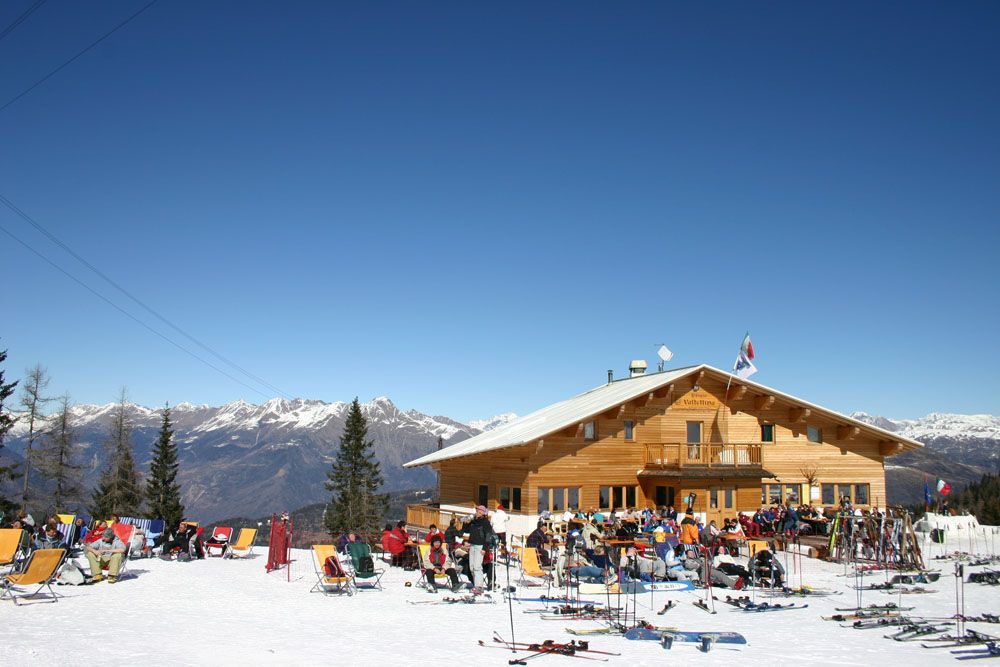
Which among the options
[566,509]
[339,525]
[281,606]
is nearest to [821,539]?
[566,509]

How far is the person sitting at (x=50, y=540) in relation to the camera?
714 inches

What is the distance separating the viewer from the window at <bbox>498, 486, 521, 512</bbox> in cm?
2965

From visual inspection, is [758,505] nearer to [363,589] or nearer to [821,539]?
[821,539]

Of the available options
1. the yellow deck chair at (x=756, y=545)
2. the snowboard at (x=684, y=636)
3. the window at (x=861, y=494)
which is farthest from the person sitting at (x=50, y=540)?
the window at (x=861, y=494)

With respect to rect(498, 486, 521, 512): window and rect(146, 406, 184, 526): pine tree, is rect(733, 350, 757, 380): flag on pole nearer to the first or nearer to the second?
rect(498, 486, 521, 512): window

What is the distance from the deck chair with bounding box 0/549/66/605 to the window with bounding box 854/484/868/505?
98.4 feet

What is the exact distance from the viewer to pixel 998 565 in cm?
2225

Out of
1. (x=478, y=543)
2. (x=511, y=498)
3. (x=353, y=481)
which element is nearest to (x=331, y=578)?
(x=478, y=543)

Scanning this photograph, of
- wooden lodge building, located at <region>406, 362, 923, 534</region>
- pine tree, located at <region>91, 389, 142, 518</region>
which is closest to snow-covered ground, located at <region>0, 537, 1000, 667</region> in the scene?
wooden lodge building, located at <region>406, 362, 923, 534</region>

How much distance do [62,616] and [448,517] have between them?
1833cm

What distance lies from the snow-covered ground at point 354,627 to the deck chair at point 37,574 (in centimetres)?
42

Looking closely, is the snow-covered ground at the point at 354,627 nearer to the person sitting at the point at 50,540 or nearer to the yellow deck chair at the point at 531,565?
the yellow deck chair at the point at 531,565

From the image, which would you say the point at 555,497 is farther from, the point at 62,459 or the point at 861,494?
the point at 62,459

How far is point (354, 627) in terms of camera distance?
42.3 ft
